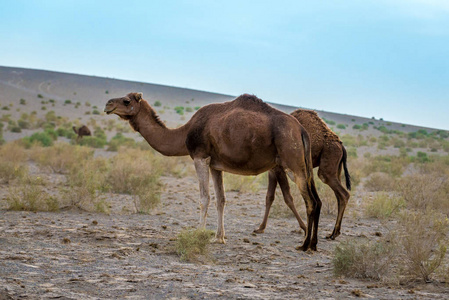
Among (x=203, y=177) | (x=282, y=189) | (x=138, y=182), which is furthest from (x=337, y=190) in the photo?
(x=138, y=182)

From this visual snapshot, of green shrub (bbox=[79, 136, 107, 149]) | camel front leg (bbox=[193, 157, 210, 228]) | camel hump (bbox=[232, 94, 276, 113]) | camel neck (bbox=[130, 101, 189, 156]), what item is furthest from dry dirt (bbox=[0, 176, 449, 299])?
green shrub (bbox=[79, 136, 107, 149])

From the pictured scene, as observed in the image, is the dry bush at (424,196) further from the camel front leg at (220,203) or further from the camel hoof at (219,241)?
the camel hoof at (219,241)

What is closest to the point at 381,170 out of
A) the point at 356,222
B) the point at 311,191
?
the point at 356,222

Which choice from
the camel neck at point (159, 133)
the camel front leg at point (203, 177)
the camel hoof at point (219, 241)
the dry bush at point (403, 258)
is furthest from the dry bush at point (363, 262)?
the camel neck at point (159, 133)

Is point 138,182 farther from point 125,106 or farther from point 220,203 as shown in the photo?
point 220,203

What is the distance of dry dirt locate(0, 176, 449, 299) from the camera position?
6.34m

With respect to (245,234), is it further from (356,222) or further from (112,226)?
(356,222)

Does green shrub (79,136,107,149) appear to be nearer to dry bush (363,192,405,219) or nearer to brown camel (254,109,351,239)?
dry bush (363,192,405,219)

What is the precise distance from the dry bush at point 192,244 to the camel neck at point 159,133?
217 centimetres

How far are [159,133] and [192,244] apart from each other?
278 centimetres

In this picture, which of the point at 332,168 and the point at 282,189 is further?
the point at 282,189

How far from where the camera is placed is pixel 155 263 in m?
7.89

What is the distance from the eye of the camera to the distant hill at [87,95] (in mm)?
68562

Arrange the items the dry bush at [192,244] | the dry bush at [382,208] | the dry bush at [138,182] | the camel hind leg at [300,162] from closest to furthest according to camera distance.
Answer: the dry bush at [192,244] < the camel hind leg at [300,162] < the dry bush at [138,182] < the dry bush at [382,208]
